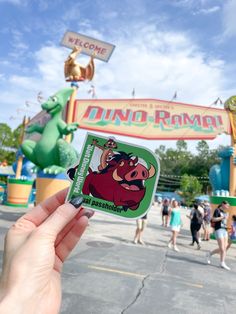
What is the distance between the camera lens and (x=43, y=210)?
71.1 inches

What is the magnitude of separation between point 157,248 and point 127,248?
0.94 metres

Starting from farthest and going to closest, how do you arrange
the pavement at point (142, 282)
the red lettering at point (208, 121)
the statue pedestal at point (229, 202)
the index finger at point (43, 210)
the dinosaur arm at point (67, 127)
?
1. the red lettering at point (208, 121)
2. the dinosaur arm at point (67, 127)
3. the statue pedestal at point (229, 202)
4. the pavement at point (142, 282)
5. the index finger at point (43, 210)

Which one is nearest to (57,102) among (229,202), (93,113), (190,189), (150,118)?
(93,113)

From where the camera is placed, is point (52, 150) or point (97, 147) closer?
point (97, 147)

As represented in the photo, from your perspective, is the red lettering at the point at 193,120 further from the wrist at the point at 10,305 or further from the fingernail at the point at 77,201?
the wrist at the point at 10,305

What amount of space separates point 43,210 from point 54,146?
32.6 ft

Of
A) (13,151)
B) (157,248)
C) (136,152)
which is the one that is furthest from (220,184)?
(13,151)

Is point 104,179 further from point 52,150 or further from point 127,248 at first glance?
point 52,150

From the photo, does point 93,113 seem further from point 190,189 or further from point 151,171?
point 190,189

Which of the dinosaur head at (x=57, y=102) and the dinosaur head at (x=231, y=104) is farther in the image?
the dinosaur head at (x=57, y=102)

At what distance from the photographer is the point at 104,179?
2018 millimetres

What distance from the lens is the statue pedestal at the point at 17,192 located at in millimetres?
15834

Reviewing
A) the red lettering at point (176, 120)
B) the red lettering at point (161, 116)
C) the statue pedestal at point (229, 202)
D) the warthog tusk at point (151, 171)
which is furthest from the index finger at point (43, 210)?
the red lettering at point (176, 120)

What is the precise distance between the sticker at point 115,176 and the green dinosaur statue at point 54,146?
9193mm
